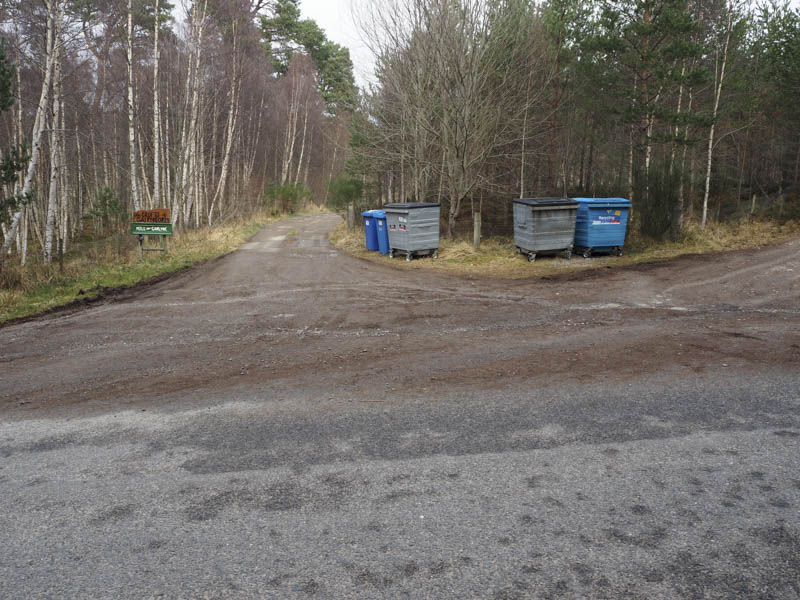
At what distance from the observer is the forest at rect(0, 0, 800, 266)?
16.1 m

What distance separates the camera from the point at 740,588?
240cm

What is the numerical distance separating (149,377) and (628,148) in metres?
24.4

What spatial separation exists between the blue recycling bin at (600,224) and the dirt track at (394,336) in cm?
215

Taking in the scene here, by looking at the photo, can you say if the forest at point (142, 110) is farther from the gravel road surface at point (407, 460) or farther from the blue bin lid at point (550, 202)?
the blue bin lid at point (550, 202)

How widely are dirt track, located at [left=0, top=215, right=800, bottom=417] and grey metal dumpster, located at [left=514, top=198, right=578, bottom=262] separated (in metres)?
1.92

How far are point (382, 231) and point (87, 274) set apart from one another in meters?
8.18

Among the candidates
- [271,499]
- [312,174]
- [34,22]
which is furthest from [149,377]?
[312,174]

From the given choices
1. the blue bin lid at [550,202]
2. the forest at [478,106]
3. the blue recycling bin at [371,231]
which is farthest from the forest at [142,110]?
the blue bin lid at [550,202]

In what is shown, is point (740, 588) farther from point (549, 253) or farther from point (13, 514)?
point (549, 253)

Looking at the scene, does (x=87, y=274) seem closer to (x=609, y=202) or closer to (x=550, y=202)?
(x=550, y=202)

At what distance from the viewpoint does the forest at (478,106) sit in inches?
632

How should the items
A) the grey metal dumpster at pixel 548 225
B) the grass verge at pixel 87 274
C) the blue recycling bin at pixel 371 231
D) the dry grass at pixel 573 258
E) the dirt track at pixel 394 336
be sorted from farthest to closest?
the blue recycling bin at pixel 371 231 → the grey metal dumpster at pixel 548 225 → the dry grass at pixel 573 258 → the grass verge at pixel 87 274 → the dirt track at pixel 394 336

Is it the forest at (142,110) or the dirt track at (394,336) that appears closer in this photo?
the dirt track at (394,336)

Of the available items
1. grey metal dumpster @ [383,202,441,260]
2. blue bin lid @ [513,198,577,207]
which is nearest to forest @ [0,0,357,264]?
grey metal dumpster @ [383,202,441,260]
